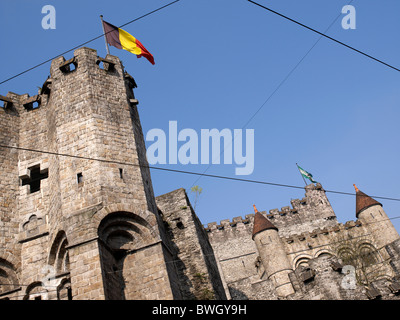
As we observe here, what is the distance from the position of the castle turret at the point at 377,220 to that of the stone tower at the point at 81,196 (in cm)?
2215

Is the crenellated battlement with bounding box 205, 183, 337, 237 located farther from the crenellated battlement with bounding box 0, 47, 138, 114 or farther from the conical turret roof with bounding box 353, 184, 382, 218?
the crenellated battlement with bounding box 0, 47, 138, 114

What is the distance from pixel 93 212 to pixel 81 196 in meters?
0.81

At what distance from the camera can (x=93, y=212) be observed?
408 inches

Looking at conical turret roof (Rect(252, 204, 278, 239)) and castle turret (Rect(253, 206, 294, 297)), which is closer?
castle turret (Rect(253, 206, 294, 297))

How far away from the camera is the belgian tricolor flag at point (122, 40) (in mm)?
14523

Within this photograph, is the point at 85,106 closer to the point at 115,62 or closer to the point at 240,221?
the point at 115,62

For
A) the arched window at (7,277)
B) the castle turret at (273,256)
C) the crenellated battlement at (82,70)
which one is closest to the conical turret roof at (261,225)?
the castle turret at (273,256)

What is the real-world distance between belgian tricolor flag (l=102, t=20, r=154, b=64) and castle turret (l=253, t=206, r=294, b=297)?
1734 centimetres

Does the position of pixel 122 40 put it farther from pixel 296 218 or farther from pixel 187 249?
pixel 296 218

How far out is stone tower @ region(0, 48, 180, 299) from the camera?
9.95 m

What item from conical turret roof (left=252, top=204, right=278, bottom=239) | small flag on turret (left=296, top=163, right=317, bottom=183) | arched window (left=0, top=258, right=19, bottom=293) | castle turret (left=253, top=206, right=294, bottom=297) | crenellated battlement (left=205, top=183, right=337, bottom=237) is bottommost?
arched window (left=0, top=258, right=19, bottom=293)

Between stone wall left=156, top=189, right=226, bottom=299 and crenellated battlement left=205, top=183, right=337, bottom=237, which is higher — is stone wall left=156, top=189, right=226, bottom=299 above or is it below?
below

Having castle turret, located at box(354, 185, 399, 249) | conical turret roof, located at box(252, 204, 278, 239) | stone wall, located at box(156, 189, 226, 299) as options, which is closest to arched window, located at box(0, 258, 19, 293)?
stone wall, located at box(156, 189, 226, 299)
